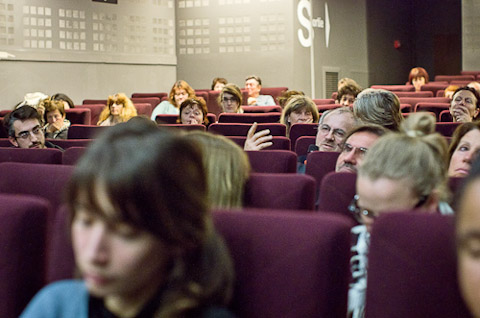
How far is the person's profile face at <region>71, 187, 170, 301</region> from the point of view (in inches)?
44.3

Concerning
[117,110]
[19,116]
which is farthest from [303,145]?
[117,110]

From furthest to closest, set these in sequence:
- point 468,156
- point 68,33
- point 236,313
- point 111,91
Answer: point 111,91, point 68,33, point 468,156, point 236,313

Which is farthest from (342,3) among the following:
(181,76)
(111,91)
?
(111,91)

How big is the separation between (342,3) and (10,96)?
27.6 ft

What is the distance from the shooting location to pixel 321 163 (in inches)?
128

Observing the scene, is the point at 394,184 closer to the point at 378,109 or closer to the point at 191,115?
the point at 378,109

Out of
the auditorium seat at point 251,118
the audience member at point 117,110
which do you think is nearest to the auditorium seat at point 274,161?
the auditorium seat at point 251,118

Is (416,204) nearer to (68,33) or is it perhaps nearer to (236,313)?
(236,313)

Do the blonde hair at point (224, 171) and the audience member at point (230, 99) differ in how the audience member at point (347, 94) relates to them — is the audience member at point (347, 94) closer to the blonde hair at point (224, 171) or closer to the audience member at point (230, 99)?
the audience member at point (230, 99)

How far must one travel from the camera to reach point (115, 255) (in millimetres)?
1126

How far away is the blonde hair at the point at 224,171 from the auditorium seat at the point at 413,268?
0.54m

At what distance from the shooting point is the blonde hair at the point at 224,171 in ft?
6.18

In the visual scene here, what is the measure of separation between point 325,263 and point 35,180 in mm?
1311

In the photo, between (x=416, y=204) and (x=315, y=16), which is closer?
(x=416, y=204)
